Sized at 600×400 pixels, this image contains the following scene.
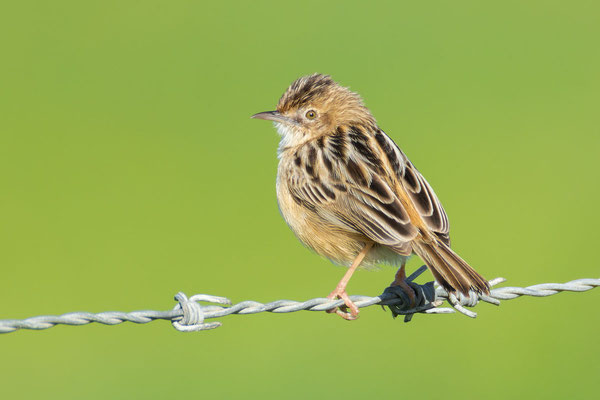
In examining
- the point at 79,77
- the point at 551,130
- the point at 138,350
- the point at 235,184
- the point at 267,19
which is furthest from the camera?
the point at 267,19

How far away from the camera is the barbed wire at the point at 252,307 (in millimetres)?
4133

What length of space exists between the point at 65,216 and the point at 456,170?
5854mm

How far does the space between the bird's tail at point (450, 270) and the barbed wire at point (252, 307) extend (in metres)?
0.06

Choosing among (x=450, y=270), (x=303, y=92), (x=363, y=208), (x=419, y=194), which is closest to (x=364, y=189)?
(x=363, y=208)

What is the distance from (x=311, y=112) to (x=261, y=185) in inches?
188

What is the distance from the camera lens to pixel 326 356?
8.97 metres

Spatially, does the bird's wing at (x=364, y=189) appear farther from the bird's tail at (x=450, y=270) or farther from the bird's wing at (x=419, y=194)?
the bird's tail at (x=450, y=270)

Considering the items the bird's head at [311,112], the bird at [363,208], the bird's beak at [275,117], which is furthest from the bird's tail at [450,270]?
the bird's beak at [275,117]

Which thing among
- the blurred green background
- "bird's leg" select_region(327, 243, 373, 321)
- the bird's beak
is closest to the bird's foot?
"bird's leg" select_region(327, 243, 373, 321)

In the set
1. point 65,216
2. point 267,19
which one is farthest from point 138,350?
point 267,19

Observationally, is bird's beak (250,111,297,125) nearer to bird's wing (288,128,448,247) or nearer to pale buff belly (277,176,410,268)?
bird's wing (288,128,448,247)

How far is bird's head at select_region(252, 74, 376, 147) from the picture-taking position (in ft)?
23.9

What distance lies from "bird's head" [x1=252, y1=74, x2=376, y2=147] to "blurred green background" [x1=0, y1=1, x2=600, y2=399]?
8.68 feet

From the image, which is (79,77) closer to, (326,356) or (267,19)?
(267,19)
